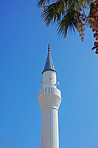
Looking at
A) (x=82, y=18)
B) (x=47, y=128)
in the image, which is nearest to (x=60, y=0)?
(x=82, y=18)

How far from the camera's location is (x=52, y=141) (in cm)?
2202

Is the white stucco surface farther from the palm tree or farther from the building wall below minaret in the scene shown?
the palm tree

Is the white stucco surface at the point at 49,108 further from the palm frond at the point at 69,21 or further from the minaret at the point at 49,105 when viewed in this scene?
the palm frond at the point at 69,21

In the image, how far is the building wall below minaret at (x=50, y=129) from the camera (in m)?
22.0

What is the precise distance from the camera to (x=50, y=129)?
73.9ft

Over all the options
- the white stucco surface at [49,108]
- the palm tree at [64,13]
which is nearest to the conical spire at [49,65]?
the white stucco surface at [49,108]

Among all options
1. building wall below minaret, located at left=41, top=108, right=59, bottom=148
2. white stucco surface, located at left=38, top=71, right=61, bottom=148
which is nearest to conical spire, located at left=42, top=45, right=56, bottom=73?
white stucco surface, located at left=38, top=71, right=61, bottom=148

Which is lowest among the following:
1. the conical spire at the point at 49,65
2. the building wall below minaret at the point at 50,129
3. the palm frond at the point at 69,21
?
the palm frond at the point at 69,21

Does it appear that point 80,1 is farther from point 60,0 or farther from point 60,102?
point 60,102

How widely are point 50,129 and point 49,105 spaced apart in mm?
2474

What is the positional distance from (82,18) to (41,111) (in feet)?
57.4

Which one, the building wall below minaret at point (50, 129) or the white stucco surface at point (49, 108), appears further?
the white stucco surface at point (49, 108)

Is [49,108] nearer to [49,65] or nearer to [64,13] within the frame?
[49,65]

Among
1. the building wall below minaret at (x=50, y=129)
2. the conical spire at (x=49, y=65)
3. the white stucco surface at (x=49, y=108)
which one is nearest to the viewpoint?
the building wall below minaret at (x=50, y=129)
